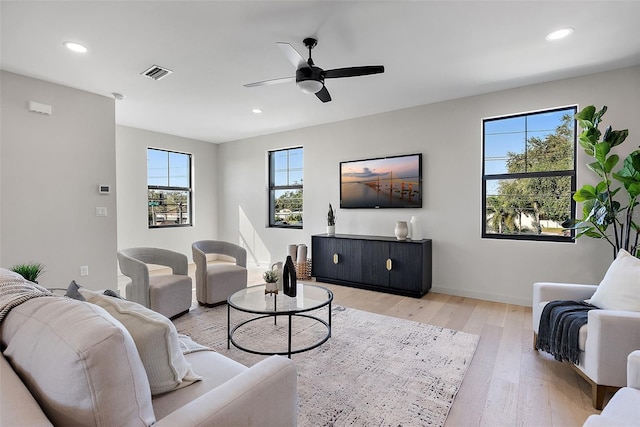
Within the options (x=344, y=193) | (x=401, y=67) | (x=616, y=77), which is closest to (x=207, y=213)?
(x=344, y=193)

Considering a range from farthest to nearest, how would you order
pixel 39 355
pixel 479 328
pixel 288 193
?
1. pixel 288 193
2. pixel 479 328
3. pixel 39 355

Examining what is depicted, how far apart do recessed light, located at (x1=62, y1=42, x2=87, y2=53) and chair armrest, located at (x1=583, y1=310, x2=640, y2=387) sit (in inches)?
172

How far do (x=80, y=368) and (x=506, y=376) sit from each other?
2.51 m

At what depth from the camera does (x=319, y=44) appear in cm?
274

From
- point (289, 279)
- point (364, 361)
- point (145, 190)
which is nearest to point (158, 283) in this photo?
point (289, 279)

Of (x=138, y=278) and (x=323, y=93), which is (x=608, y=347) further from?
(x=138, y=278)

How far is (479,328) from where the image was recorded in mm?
3053

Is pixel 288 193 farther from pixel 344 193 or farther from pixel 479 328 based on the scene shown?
pixel 479 328

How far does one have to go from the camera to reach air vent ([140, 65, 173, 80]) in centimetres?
317

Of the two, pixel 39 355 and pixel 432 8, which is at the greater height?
pixel 432 8

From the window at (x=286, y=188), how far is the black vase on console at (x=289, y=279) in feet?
10.1

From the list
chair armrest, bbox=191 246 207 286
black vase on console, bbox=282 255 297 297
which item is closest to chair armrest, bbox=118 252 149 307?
chair armrest, bbox=191 246 207 286

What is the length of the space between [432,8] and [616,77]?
247 centimetres

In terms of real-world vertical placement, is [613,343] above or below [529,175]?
below
